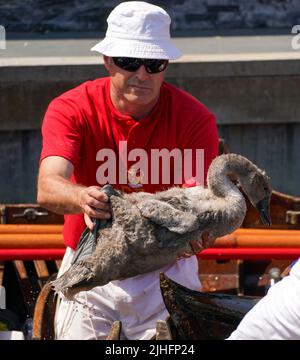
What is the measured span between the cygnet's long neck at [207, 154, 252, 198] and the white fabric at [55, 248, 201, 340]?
49 cm

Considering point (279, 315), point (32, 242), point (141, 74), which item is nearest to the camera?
point (279, 315)

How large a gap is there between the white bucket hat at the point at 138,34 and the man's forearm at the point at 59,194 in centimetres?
64

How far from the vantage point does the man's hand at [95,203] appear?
4.21 meters

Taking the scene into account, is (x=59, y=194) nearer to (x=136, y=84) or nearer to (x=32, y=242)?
(x=136, y=84)

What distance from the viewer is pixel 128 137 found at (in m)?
4.76

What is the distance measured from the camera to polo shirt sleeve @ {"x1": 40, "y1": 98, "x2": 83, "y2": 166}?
4.61 meters

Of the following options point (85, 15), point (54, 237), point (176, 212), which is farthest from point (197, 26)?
point (176, 212)

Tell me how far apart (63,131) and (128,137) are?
12.1 inches

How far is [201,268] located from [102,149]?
91.1 inches

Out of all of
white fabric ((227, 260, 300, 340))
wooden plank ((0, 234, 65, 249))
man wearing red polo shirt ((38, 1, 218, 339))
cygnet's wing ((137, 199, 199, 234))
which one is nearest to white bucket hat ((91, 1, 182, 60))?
man wearing red polo shirt ((38, 1, 218, 339))

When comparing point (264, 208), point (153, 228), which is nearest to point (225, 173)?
point (264, 208)

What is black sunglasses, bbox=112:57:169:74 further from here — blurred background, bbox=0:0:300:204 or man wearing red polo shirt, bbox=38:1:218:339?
blurred background, bbox=0:0:300:204

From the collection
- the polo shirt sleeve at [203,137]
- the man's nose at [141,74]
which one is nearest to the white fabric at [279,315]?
the polo shirt sleeve at [203,137]

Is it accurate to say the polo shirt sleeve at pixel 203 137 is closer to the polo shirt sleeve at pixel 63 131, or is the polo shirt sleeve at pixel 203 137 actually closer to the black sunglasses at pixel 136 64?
the black sunglasses at pixel 136 64
